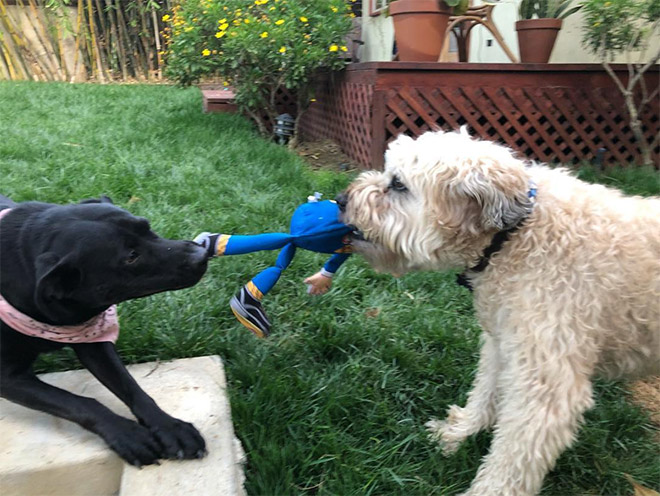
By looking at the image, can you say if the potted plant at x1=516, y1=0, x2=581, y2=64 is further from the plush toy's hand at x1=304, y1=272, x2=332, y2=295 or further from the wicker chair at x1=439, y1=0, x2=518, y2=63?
the plush toy's hand at x1=304, y1=272, x2=332, y2=295

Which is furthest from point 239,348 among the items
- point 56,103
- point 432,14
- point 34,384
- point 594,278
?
point 56,103

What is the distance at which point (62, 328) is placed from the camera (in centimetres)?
229

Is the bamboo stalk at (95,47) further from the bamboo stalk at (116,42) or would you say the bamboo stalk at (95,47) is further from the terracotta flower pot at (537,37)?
the terracotta flower pot at (537,37)

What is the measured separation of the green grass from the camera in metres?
2.36

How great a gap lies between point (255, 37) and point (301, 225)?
171 inches

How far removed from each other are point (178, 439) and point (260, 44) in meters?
5.23

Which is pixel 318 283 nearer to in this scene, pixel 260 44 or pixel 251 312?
pixel 251 312

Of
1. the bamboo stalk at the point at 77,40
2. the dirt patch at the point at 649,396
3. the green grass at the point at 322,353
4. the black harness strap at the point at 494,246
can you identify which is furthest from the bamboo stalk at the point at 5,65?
the dirt patch at the point at 649,396

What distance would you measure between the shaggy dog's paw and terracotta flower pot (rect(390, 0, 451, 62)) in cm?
418

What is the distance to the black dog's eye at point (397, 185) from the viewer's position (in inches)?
90.1

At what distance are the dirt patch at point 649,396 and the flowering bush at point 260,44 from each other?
191 inches

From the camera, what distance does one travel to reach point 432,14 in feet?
18.0

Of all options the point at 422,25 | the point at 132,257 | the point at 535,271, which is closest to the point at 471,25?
the point at 422,25

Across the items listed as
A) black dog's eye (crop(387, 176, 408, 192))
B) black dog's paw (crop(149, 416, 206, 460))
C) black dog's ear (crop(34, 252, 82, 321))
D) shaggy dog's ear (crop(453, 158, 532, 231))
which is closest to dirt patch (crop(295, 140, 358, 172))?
black dog's eye (crop(387, 176, 408, 192))
